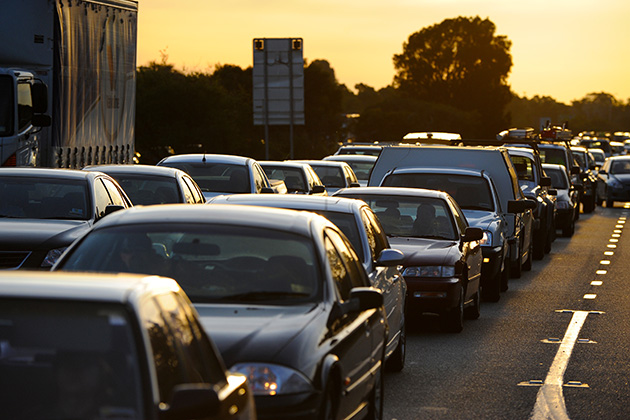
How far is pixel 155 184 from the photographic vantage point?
17312 millimetres

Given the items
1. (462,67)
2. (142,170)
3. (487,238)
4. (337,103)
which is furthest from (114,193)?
(462,67)

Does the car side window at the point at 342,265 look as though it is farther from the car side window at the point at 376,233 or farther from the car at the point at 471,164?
the car at the point at 471,164

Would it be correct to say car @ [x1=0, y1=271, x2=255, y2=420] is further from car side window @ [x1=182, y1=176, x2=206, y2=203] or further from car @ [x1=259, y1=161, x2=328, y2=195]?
car @ [x1=259, y1=161, x2=328, y2=195]

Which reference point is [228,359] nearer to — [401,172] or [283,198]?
[283,198]

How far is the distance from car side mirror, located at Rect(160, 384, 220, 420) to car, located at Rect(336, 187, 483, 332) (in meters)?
8.82

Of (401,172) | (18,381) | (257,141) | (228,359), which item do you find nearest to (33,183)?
(401,172)

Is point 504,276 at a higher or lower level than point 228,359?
lower

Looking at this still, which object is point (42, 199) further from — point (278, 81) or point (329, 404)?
point (278, 81)

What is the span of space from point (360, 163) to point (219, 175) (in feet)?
41.4

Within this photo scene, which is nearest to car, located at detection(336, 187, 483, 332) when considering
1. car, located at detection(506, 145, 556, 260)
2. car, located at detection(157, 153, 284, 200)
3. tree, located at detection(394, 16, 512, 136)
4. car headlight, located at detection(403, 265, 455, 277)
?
car headlight, located at detection(403, 265, 455, 277)

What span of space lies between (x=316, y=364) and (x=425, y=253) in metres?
7.10

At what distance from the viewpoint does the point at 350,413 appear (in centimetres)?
723

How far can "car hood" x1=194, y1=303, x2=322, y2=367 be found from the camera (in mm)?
6375

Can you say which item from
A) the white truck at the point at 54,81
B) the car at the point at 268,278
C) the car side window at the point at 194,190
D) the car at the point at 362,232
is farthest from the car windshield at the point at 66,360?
the white truck at the point at 54,81
